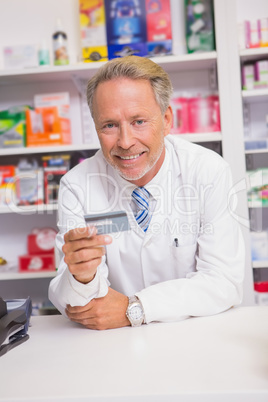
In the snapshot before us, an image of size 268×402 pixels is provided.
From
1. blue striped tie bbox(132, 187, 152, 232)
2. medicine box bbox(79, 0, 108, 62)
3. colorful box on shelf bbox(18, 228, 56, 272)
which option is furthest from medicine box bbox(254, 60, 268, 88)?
colorful box on shelf bbox(18, 228, 56, 272)

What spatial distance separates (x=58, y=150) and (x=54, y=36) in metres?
0.69

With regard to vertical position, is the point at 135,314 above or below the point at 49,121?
below

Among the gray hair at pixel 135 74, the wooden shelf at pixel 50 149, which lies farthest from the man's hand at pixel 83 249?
the wooden shelf at pixel 50 149

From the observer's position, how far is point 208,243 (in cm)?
135

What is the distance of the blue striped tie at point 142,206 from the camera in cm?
143

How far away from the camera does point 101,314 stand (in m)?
1.06

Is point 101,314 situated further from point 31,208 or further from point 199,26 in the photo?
point 199,26

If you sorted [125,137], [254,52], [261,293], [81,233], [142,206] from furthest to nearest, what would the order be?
[261,293] < [254,52] < [142,206] < [125,137] < [81,233]

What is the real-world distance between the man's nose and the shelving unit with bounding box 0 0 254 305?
45.0 inches

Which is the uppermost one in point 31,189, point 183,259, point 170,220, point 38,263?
point 31,189

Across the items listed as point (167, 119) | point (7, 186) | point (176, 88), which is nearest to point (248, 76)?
point (176, 88)

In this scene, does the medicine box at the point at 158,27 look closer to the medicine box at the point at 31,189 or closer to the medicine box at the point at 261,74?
the medicine box at the point at 261,74

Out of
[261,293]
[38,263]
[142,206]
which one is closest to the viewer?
[142,206]

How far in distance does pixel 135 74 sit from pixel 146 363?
0.90m
